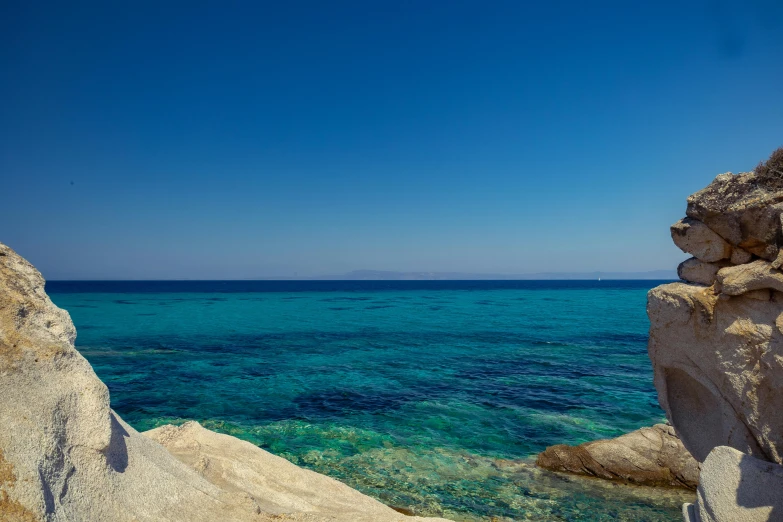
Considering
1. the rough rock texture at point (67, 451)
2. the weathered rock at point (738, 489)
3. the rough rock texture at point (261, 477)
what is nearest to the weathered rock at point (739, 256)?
the weathered rock at point (738, 489)

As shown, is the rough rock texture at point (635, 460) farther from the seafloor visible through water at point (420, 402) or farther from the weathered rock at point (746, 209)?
the weathered rock at point (746, 209)

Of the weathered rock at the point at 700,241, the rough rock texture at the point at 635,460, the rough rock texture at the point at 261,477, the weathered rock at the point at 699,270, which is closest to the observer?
the weathered rock at the point at 700,241

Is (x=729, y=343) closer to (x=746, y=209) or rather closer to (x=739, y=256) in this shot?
(x=739, y=256)

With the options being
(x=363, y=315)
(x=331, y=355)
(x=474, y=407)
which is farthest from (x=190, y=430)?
(x=363, y=315)

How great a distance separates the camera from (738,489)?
6.60 meters

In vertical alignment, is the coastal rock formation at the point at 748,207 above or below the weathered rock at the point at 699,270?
above

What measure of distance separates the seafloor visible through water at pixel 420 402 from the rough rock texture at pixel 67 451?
617 cm

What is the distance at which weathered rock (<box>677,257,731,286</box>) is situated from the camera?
7660 mm

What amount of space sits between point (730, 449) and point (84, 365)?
920cm

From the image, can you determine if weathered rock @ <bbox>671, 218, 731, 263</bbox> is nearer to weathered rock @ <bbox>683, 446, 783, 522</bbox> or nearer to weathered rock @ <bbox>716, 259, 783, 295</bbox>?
weathered rock @ <bbox>716, 259, 783, 295</bbox>

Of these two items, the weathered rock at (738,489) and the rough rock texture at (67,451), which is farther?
the weathered rock at (738,489)

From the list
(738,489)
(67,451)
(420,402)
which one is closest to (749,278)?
(738,489)

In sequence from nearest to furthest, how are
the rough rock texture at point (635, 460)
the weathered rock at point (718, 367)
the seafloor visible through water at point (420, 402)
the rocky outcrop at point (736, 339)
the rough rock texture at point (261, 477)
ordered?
the rocky outcrop at point (736, 339) → the weathered rock at point (718, 367) → the rough rock texture at point (261, 477) → the seafloor visible through water at point (420, 402) → the rough rock texture at point (635, 460)

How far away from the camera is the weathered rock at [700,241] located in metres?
7.49
